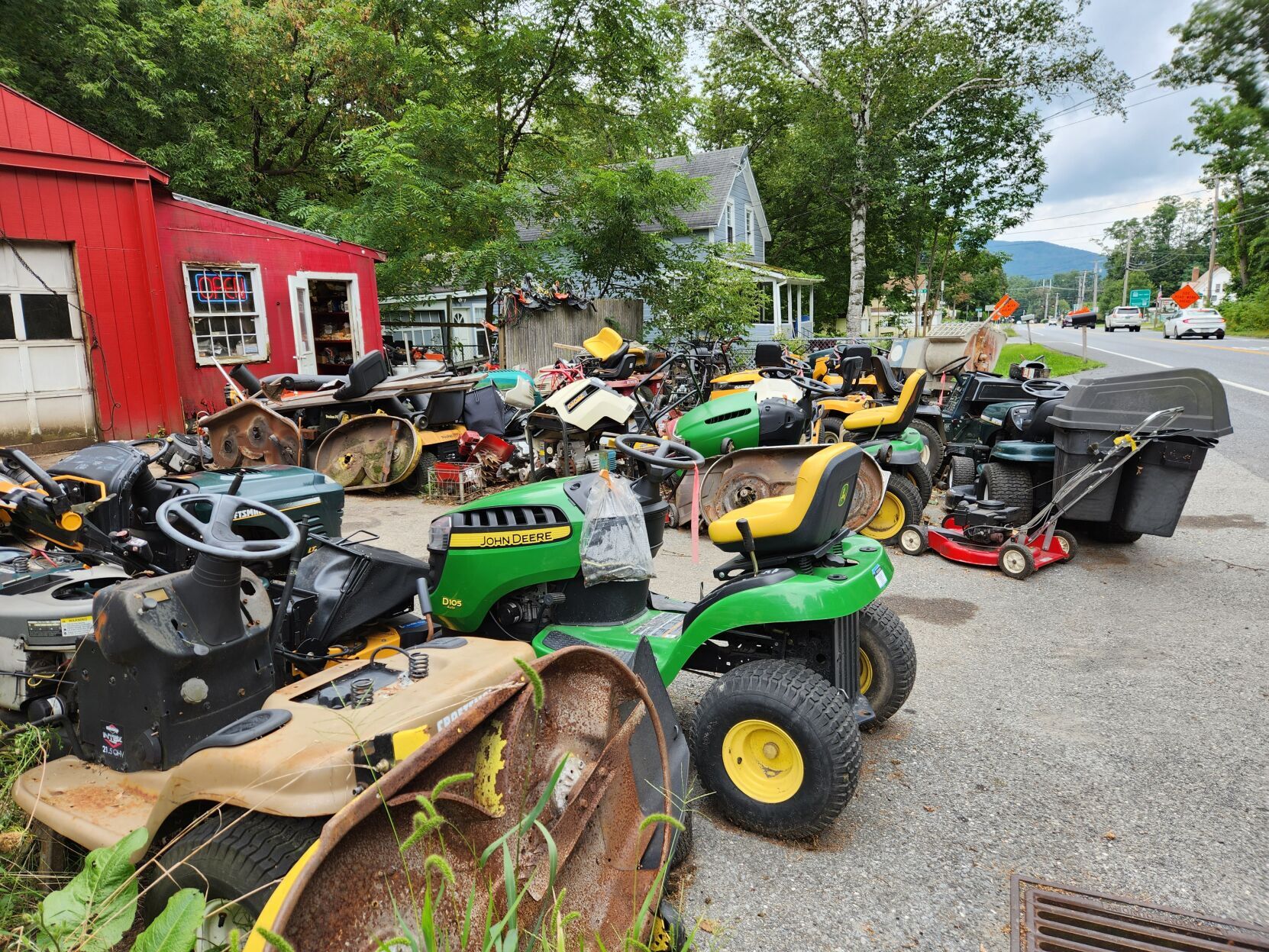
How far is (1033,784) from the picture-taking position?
10.2 feet

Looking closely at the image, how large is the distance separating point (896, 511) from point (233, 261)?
30.9 ft

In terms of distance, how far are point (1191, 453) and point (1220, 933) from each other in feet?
12.7

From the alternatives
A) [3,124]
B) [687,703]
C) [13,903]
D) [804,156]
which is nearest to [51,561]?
[13,903]

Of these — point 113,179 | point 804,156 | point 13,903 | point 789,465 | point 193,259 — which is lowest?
point 13,903

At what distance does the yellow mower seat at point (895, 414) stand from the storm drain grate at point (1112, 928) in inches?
186

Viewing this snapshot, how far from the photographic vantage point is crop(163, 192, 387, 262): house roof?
33.2 ft

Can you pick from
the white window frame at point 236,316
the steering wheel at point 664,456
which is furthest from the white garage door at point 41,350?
the steering wheel at point 664,456

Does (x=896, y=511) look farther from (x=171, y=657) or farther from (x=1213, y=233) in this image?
(x=1213, y=233)

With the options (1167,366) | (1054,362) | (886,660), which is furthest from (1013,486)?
(1054,362)

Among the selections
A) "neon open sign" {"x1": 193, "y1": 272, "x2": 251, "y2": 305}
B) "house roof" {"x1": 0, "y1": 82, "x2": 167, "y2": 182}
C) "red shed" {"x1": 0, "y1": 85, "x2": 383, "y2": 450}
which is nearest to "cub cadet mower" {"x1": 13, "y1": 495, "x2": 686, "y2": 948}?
"red shed" {"x1": 0, "y1": 85, "x2": 383, "y2": 450}

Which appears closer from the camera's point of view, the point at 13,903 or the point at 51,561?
the point at 13,903

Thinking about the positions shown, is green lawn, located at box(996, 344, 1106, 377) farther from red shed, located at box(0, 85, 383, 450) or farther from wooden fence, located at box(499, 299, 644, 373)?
red shed, located at box(0, 85, 383, 450)

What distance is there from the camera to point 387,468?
8.12 m

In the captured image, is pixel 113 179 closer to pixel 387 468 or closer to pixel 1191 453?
pixel 387 468
